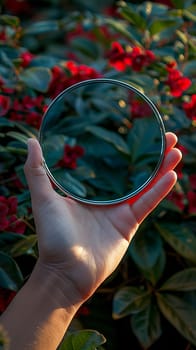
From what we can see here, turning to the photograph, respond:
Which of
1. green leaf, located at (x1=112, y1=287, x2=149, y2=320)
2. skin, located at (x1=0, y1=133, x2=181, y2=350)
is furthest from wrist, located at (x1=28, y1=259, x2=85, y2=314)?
green leaf, located at (x1=112, y1=287, x2=149, y2=320)

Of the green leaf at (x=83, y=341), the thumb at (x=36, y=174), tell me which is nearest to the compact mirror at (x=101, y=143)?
the thumb at (x=36, y=174)

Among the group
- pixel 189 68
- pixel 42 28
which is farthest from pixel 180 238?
pixel 42 28

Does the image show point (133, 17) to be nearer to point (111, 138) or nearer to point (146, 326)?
point (111, 138)

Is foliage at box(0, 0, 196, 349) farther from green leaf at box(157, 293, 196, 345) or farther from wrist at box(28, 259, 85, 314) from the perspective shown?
wrist at box(28, 259, 85, 314)

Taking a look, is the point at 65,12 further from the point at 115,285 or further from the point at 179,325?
the point at 179,325

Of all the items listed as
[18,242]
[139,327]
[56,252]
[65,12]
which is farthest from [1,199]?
[65,12]

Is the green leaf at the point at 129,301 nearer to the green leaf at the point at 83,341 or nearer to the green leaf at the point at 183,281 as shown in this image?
the green leaf at the point at 183,281
